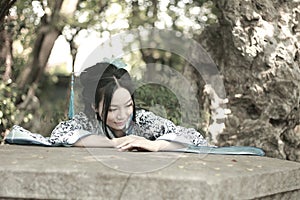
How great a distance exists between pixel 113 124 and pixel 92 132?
0.53 feet

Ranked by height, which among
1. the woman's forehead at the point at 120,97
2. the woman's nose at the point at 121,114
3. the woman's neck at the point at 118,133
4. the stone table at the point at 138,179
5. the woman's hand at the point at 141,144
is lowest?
the stone table at the point at 138,179

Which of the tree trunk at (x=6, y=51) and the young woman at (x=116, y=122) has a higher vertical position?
the tree trunk at (x=6, y=51)

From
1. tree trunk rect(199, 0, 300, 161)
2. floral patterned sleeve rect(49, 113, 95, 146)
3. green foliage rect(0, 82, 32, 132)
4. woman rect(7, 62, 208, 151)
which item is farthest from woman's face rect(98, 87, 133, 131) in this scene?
green foliage rect(0, 82, 32, 132)

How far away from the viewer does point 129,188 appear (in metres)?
1.68

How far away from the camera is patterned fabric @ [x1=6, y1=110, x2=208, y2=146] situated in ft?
8.70

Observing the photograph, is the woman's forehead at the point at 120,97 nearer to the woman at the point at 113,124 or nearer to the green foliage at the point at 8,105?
the woman at the point at 113,124

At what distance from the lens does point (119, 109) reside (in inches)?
104

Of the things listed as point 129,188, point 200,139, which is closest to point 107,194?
point 129,188

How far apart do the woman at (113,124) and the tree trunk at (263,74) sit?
1029 mm

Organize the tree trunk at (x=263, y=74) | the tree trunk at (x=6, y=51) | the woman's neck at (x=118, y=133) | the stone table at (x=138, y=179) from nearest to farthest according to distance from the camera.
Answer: the stone table at (x=138, y=179) < the woman's neck at (x=118, y=133) < the tree trunk at (x=263, y=74) < the tree trunk at (x=6, y=51)

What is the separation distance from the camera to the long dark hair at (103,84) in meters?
2.62

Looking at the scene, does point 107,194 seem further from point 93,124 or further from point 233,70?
point 233,70

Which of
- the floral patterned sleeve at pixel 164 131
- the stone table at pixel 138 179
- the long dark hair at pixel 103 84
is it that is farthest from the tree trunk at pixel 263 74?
the stone table at pixel 138 179

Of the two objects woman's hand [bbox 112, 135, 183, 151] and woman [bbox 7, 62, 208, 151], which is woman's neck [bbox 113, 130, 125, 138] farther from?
woman's hand [bbox 112, 135, 183, 151]
